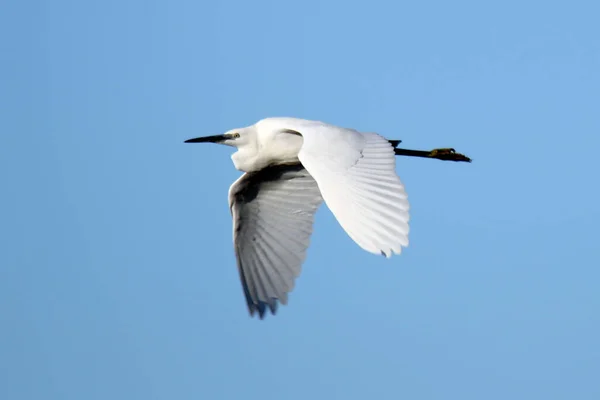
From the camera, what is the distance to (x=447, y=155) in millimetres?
11766

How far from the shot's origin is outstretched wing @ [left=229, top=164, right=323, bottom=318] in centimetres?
1016

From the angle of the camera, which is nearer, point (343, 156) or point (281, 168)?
point (343, 156)

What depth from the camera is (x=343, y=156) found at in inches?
325

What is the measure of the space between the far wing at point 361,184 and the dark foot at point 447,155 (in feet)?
9.24

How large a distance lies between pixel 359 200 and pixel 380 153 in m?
1.02

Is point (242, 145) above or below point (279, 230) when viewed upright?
above

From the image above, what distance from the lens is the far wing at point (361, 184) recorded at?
7125 mm

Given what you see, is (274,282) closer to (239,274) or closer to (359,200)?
(239,274)

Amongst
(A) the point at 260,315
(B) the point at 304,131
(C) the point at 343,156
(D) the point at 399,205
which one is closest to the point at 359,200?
(D) the point at 399,205

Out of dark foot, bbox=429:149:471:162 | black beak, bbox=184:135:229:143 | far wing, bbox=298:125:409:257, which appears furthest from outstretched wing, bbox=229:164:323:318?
dark foot, bbox=429:149:471:162

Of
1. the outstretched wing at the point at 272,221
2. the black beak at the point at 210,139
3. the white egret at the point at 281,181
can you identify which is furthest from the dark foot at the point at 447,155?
the black beak at the point at 210,139

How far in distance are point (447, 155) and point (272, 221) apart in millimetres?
2479

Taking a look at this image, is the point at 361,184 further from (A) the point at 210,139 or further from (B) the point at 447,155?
(B) the point at 447,155

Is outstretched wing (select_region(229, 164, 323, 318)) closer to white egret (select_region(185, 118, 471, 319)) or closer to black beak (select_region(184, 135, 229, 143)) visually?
white egret (select_region(185, 118, 471, 319))
